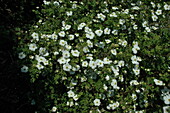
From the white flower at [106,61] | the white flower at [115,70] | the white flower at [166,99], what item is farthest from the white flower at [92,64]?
the white flower at [166,99]

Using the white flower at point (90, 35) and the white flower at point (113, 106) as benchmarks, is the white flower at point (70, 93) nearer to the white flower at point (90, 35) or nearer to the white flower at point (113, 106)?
the white flower at point (113, 106)

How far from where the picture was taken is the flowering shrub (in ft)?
9.39

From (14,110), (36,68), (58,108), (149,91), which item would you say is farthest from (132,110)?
(14,110)

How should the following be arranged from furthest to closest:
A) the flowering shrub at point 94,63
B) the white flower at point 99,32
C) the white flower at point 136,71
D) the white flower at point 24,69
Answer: the white flower at point 99,32
the white flower at point 136,71
the flowering shrub at point 94,63
the white flower at point 24,69

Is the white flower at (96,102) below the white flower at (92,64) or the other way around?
below

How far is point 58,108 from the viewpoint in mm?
2877

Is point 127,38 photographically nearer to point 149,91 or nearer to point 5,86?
point 149,91

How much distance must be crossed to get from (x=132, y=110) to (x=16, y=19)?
2.44m

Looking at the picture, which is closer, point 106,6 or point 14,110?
point 14,110

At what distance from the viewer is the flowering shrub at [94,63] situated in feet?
9.39

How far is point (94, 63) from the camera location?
118 inches

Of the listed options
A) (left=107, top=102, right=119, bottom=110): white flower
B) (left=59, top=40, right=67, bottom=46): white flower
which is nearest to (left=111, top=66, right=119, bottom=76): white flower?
(left=107, top=102, right=119, bottom=110): white flower

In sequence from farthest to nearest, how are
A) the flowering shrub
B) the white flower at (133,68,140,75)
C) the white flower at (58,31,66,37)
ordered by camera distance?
the white flower at (58,31,66,37) < the white flower at (133,68,140,75) < the flowering shrub

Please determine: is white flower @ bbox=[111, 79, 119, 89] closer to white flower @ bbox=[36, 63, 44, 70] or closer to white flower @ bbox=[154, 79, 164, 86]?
white flower @ bbox=[154, 79, 164, 86]
